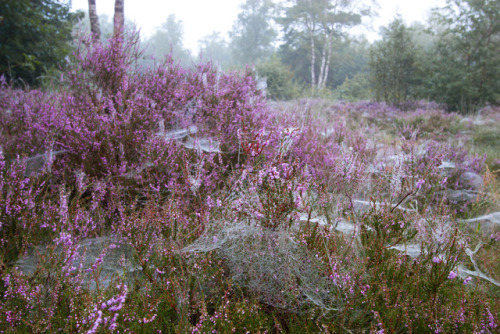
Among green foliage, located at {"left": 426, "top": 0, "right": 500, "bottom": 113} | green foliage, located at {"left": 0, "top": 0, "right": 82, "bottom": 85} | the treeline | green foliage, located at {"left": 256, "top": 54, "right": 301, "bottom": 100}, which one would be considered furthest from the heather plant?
green foliage, located at {"left": 256, "top": 54, "right": 301, "bottom": 100}

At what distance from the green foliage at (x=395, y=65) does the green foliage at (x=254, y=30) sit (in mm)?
30364

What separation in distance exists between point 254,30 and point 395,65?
33.4m

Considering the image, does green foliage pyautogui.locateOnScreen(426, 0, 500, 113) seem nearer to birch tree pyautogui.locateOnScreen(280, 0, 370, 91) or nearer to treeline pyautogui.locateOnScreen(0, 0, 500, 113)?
treeline pyautogui.locateOnScreen(0, 0, 500, 113)

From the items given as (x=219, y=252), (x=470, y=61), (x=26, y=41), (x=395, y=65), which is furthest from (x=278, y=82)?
(x=219, y=252)

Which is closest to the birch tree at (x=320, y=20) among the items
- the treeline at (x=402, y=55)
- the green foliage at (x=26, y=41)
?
the treeline at (x=402, y=55)

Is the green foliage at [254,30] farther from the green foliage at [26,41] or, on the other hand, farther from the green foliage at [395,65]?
the green foliage at [26,41]

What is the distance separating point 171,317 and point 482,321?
5.66 feet

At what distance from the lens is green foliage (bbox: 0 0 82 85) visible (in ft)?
27.9

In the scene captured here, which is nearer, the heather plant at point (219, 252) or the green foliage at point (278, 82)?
the heather plant at point (219, 252)

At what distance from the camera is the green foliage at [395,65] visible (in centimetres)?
1229

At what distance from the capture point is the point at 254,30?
1645 inches

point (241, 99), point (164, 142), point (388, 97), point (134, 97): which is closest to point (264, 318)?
point (164, 142)

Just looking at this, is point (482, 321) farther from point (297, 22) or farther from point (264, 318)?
point (297, 22)

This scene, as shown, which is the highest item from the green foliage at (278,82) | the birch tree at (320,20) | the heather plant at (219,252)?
the birch tree at (320,20)
